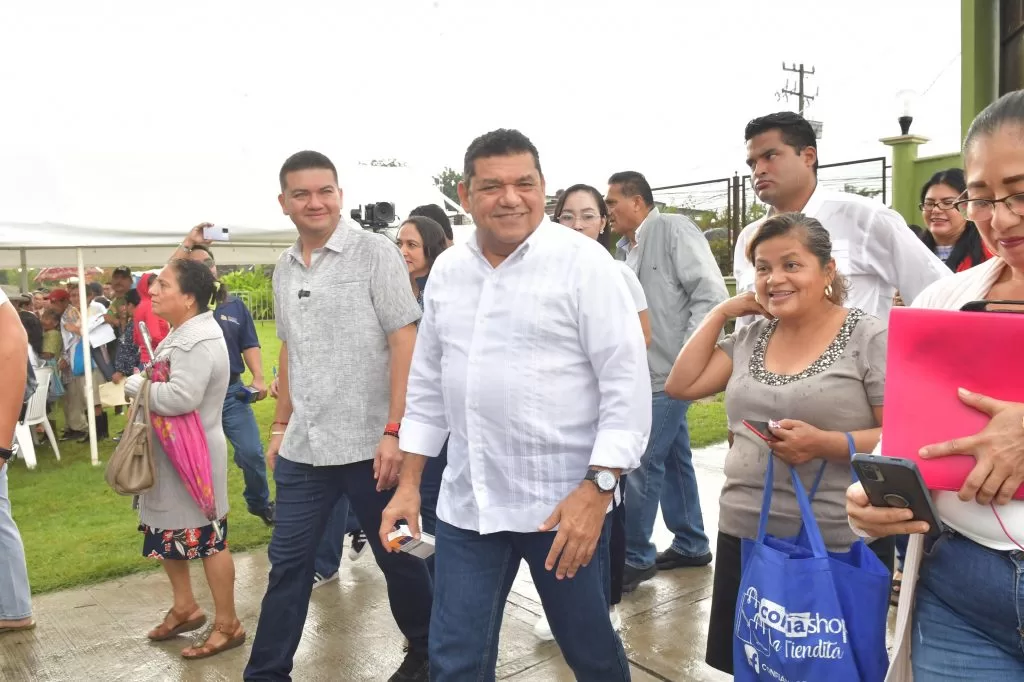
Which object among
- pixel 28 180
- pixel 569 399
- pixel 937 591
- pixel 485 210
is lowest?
pixel 937 591

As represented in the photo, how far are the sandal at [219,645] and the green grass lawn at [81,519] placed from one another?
155 cm

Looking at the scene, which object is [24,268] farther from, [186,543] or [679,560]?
[679,560]

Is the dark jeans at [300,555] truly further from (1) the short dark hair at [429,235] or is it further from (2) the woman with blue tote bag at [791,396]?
(1) the short dark hair at [429,235]

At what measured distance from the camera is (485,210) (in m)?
2.56

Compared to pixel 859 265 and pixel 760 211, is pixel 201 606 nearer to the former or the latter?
pixel 859 265

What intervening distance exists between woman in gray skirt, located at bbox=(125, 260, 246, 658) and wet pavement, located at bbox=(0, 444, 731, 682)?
33cm

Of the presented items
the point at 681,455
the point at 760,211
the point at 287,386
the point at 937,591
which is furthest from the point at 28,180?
the point at 760,211

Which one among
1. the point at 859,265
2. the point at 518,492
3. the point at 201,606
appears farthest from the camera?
the point at 201,606

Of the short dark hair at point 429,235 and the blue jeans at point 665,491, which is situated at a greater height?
the short dark hair at point 429,235

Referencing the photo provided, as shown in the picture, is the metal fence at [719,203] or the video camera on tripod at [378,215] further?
the metal fence at [719,203]

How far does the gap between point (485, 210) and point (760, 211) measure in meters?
12.6

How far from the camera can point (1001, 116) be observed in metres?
1.48

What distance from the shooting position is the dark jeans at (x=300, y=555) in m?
3.29

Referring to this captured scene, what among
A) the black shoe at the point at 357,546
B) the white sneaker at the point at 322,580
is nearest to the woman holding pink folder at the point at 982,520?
the white sneaker at the point at 322,580
